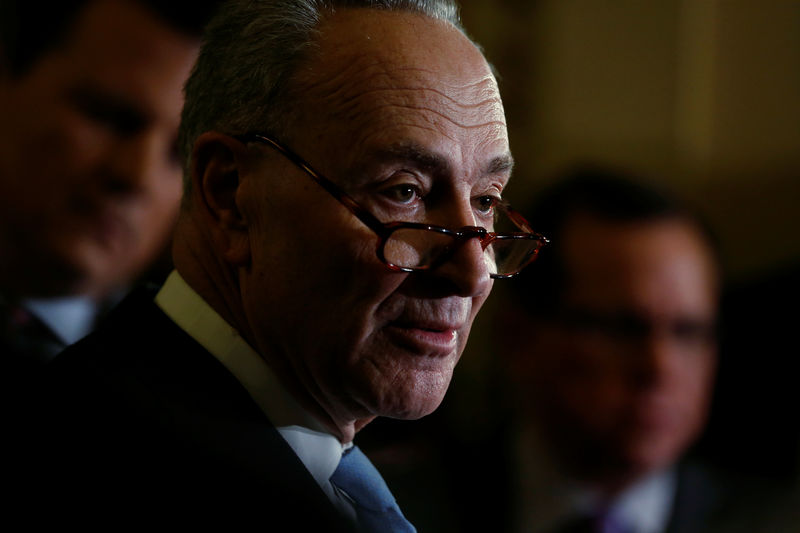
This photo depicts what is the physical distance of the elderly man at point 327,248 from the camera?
937mm

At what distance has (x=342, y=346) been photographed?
3.17 ft

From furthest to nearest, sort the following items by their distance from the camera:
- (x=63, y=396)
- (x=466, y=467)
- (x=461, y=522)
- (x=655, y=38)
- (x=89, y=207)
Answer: (x=655, y=38)
(x=466, y=467)
(x=461, y=522)
(x=89, y=207)
(x=63, y=396)

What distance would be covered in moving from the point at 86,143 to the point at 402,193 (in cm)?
103

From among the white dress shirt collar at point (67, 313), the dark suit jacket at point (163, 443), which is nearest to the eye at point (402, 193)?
the dark suit jacket at point (163, 443)

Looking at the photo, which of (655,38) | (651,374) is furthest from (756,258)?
(651,374)

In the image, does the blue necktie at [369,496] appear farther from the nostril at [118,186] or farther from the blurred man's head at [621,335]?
the blurred man's head at [621,335]

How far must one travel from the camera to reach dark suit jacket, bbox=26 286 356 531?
0.83 m

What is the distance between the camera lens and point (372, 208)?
0.96 metres

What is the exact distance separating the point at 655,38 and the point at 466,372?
1.54 metres

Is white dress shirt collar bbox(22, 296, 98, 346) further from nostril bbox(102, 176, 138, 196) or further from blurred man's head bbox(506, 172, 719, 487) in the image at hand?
blurred man's head bbox(506, 172, 719, 487)

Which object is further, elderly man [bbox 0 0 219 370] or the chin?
elderly man [bbox 0 0 219 370]

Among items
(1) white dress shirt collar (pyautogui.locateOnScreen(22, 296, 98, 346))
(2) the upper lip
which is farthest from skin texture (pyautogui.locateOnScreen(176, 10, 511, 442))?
(1) white dress shirt collar (pyautogui.locateOnScreen(22, 296, 98, 346))

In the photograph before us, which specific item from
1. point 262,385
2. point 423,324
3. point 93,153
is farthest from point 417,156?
point 93,153

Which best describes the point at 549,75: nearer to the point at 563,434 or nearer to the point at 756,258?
the point at 756,258
